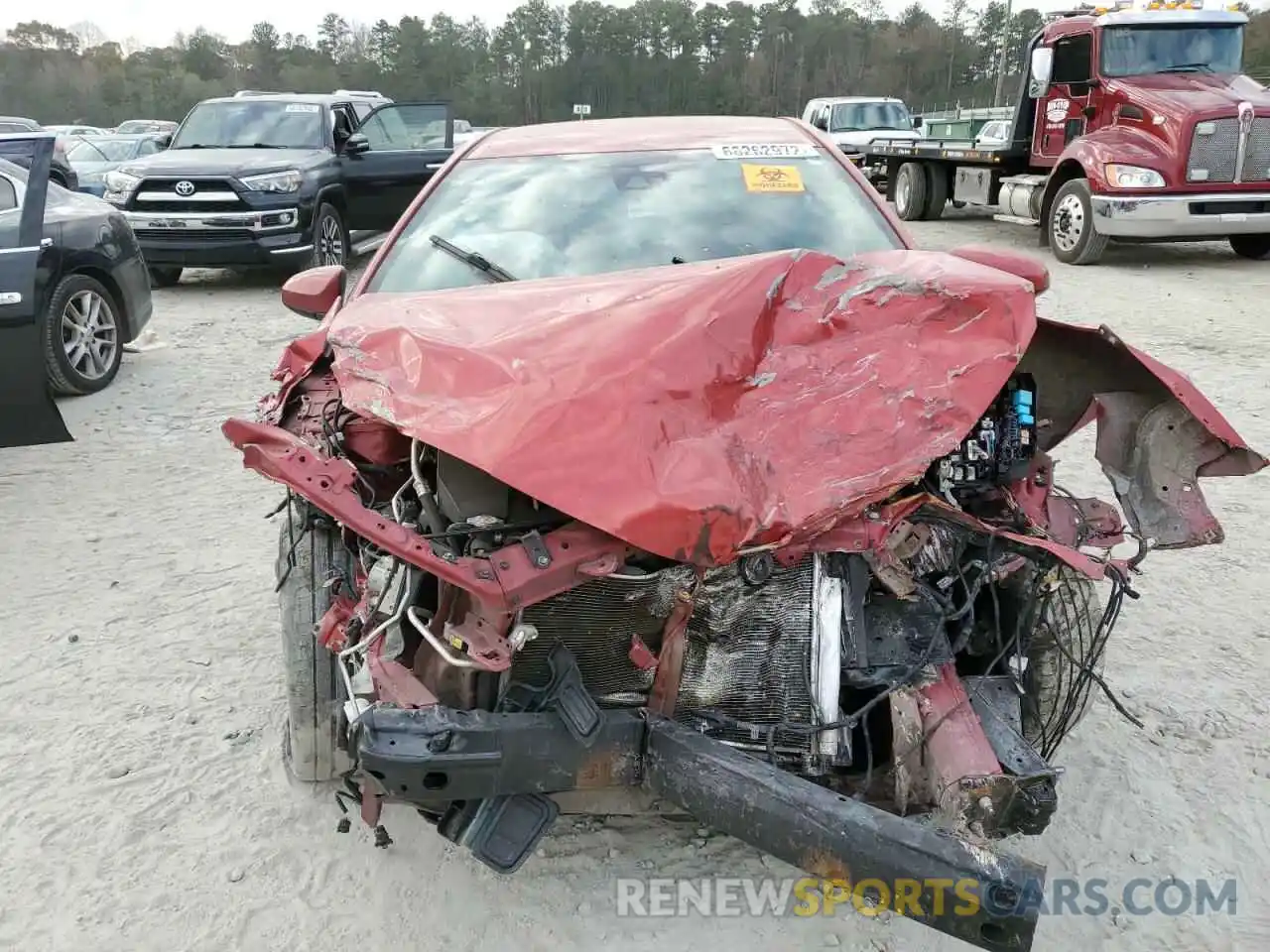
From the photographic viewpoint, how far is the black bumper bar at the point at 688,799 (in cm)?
164

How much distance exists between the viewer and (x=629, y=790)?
205cm

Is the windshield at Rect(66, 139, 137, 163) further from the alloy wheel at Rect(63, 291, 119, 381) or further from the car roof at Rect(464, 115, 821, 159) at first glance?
the car roof at Rect(464, 115, 821, 159)

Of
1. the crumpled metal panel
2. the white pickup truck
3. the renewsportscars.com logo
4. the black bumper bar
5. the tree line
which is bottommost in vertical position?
the renewsportscars.com logo

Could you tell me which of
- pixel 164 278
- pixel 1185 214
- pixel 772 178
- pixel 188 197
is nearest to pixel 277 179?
pixel 188 197

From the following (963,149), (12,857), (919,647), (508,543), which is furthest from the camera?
(963,149)

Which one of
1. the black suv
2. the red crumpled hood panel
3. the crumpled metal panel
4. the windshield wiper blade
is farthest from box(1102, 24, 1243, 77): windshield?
the windshield wiper blade

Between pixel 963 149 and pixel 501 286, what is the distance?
40.1ft

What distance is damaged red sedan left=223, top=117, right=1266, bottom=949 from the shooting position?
184 cm

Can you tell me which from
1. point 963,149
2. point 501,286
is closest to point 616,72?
point 963,149

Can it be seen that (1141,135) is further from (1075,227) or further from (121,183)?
(121,183)

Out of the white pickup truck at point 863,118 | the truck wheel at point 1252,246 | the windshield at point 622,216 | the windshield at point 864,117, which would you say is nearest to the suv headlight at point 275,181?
the windshield at point 622,216

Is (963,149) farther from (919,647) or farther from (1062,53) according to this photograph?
(919,647)

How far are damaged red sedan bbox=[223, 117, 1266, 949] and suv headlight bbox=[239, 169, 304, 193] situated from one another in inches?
285

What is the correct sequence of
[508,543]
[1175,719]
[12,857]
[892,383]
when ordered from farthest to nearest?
[1175,719] < [12,857] < [892,383] < [508,543]
